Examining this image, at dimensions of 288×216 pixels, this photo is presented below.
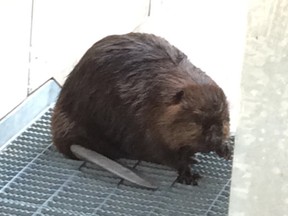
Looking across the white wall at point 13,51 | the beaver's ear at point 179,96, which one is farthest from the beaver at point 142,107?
the white wall at point 13,51

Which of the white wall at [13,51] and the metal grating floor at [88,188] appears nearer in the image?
the metal grating floor at [88,188]

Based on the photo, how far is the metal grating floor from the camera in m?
2.33

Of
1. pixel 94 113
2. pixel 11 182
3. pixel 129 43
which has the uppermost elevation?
pixel 129 43

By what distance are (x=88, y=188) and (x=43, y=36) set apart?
64 cm

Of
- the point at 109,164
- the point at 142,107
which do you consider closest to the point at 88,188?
the point at 109,164

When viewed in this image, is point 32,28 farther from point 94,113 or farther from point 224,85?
point 224,85

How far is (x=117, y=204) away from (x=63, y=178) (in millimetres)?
206

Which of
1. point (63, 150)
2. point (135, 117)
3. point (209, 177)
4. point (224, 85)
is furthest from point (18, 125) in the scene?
point (224, 85)

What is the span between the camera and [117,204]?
7.75ft

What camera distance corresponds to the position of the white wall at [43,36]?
8.64 feet

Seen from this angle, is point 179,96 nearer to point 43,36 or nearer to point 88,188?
point 88,188

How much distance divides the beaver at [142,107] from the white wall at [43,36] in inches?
Answer: 8.1

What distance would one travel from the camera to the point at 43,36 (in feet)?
9.37

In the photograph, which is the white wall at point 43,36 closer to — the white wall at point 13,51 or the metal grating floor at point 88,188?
the white wall at point 13,51
